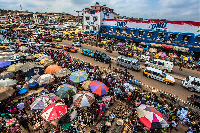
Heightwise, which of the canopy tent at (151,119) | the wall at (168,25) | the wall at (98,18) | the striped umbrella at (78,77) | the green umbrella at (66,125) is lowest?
the green umbrella at (66,125)

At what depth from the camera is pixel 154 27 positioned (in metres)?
30.8

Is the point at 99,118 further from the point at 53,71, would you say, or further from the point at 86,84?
the point at 53,71

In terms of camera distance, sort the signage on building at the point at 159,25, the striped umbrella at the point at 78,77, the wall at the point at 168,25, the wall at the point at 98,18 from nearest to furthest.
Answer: the striped umbrella at the point at 78,77, the wall at the point at 168,25, the signage on building at the point at 159,25, the wall at the point at 98,18

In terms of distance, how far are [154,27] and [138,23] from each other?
15.8ft

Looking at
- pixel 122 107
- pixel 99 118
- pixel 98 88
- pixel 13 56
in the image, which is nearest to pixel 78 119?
pixel 99 118

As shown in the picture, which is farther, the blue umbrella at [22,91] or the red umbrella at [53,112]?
the blue umbrella at [22,91]

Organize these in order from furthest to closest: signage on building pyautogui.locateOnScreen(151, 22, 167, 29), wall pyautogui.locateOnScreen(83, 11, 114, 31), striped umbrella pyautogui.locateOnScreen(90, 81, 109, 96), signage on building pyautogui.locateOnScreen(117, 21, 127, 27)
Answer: wall pyautogui.locateOnScreen(83, 11, 114, 31), signage on building pyautogui.locateOnScreen(117, 21, 127, 27), signage on building pyautogui.locateOnScreen(151, 22, 167, 29), striped umbrella pyautogui.locateOnScreen(90, 81, 109, 96)

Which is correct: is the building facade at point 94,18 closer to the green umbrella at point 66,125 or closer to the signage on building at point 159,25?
the signage on building at point 159,25

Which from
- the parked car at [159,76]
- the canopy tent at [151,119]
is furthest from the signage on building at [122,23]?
the canopy tent at [151,119]

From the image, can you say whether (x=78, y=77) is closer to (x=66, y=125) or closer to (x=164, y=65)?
(x=66, y=125)

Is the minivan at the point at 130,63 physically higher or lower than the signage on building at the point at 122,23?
lower

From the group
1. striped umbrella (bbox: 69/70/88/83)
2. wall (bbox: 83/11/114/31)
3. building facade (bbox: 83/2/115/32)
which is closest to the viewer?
striped umbrella (bbox: 69/70/88/83)

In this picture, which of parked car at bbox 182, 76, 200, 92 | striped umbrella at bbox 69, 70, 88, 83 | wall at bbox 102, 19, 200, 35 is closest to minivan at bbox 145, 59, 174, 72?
parked car at bbox 182, 76, 200, 92

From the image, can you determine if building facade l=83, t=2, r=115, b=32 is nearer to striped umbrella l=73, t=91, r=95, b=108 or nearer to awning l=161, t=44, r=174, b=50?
awning l=161, t=44, r=174, b=50
